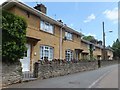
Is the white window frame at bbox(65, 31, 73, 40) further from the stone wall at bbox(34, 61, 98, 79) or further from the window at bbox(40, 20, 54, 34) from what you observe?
the window at bbox(40, 20, 54, 34)

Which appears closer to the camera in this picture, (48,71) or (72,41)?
(48,71)

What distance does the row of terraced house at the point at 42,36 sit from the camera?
70.8 ft

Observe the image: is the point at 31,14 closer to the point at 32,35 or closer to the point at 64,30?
the point at 32,35

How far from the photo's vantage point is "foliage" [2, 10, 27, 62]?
13.3 m

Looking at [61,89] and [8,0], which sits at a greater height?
[8,0]

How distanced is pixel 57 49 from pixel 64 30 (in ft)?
13.6

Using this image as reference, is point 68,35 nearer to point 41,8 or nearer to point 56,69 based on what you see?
point 41,8

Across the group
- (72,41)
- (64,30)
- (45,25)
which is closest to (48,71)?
(45,25)

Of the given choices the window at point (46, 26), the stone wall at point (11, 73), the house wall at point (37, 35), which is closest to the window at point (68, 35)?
the house wall at point (37, 35)

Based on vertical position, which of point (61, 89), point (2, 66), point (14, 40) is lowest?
point (61, 89)

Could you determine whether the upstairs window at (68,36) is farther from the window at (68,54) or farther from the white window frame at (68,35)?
the window at (68,54)

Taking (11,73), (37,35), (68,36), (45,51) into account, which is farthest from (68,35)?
(11,73)

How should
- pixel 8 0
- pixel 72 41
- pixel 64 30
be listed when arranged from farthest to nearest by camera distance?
1. pixel 72 41
2. pixel 64 30
3. pixel 8 0

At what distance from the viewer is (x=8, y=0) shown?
2002 centimetres
